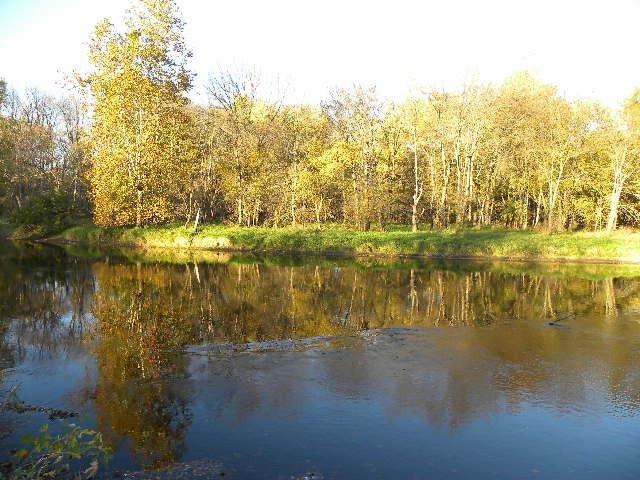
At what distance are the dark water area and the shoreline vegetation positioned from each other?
12.8 metres

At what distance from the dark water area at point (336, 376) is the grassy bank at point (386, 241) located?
1299cm

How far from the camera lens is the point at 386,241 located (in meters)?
37.9

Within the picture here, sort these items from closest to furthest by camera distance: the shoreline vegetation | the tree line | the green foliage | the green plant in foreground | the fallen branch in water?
1. the green plant in foreground
2. the fallen branch in water
3. the shoreline vegetation
4. the tree line
5. the green foliage

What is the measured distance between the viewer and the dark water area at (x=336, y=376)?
8.16 m

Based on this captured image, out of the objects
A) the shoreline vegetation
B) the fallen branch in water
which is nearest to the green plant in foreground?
the fallen branch in water

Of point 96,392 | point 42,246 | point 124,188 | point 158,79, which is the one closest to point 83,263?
point 124,188

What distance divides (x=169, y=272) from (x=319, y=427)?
2046 centimetres

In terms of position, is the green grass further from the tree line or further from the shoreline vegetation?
the shoreline vegetation

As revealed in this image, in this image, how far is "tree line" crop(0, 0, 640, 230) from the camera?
41.0 meters

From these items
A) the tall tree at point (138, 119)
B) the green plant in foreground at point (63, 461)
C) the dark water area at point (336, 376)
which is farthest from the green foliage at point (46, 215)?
the green plant in foreground at point (63, 461)

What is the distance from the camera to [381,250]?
37750mm

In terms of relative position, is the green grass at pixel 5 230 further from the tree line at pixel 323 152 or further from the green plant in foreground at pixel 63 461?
the green plant in foreground at pixel 63 461

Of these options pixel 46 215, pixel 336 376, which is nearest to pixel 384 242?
pixel 336 376

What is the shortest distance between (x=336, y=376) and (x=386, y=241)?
2687 cm
